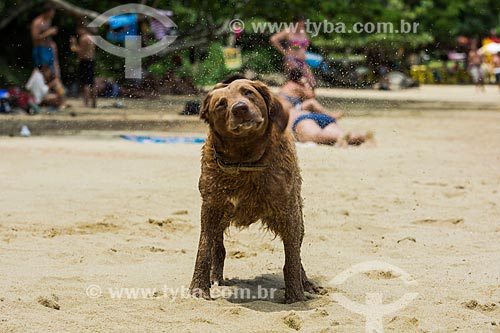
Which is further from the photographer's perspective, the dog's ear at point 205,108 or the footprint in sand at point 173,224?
the footprint in sand at point 173,224

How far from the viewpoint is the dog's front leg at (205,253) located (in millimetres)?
5230

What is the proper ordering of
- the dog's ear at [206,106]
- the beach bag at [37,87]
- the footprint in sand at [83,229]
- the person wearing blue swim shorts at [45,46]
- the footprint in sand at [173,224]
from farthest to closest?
the person wearing blue swim shorts at [45,46] → the beach bag at [37,87] → the footprint in sand at [173,224] → the footprint in sand at [83,229] → the dog's ear at [206,106]

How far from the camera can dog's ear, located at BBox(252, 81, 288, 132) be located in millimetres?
5027

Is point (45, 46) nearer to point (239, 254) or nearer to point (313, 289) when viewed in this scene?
point (239, 254)

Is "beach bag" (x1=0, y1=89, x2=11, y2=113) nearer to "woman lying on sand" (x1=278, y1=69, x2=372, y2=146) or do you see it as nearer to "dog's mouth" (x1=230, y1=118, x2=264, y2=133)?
"woman lying on sand" (x1=278, y1=69, x2=372, y2=146)

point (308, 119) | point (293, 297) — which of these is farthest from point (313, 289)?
A: point (308, 119)

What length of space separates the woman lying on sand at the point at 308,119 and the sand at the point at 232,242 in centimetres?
39

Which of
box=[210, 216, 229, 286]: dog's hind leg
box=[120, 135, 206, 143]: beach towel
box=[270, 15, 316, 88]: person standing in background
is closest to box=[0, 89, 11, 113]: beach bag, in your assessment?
box=[120, 135, 206, 143]: beach towel

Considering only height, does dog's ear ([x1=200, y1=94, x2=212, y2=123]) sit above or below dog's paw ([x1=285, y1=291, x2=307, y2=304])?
above

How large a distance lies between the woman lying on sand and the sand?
0.39 metres

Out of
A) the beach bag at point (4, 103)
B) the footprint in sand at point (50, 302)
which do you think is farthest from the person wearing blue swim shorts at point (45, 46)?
the footprint in sand at point (50, 302)

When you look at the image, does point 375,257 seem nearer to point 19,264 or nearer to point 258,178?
point 258,178

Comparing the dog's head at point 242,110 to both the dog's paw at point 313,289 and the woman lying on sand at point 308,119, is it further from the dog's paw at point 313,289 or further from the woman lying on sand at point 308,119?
the woman lying on sand at point 308,119

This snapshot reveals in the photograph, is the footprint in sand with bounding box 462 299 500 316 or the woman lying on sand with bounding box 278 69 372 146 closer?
the footprint in sand with bounding box 462 299 500 316
